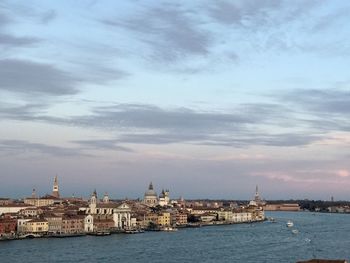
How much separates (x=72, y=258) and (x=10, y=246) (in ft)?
13.3

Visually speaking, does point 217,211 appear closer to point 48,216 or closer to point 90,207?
point 90,207

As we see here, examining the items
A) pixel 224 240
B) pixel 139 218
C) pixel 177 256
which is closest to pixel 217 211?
pixel 139 218

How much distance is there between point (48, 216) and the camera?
998 inches

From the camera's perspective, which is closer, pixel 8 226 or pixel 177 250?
pixel 177 250

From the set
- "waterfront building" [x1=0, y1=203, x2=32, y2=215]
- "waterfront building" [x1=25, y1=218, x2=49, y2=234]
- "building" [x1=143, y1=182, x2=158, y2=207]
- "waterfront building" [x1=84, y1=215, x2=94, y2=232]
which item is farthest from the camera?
"building" [x1=143, y1=182, x2=158, y2=207]

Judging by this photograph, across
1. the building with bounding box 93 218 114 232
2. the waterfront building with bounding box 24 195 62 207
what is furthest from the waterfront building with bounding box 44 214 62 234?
the waterfront building with bounding box 24 195 62 207

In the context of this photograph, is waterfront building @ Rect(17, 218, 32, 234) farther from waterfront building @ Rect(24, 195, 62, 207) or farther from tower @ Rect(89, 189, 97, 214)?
waterfront building @ Rect(24, 195, 62, 207)

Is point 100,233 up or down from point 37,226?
down

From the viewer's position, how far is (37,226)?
79.5 feet

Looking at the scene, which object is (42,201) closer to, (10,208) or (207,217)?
(10,208)

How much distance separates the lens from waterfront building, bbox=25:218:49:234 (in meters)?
23.9

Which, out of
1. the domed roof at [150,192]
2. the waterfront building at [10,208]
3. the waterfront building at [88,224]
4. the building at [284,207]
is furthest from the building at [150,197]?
the building at [284,207]

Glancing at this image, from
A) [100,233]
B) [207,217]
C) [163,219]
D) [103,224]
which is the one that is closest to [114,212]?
[103,224]

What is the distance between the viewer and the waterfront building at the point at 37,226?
78.4 feet
